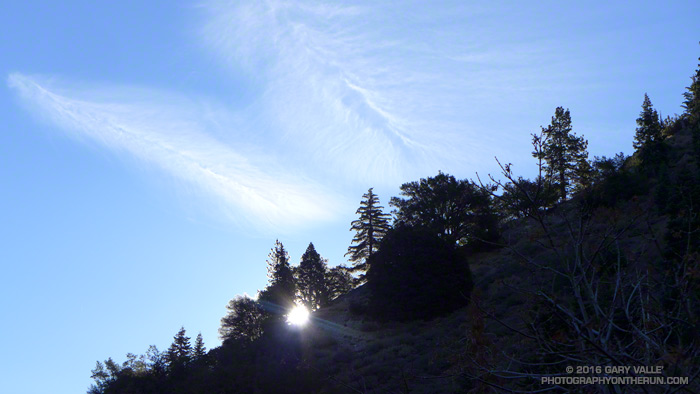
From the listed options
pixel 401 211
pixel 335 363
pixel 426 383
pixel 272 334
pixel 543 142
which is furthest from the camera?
pixel 401 211

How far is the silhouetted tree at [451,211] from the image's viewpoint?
47.3 m

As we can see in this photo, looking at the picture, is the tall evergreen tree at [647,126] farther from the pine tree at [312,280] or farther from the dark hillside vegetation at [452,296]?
the pine tree at [312,280]

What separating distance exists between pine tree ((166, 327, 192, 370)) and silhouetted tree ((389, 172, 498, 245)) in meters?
21.0

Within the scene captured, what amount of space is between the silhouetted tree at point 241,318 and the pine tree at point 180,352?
16.1 feet

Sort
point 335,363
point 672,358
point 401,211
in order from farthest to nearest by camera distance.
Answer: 1. point 401,211
2. point 335,363
3. point 672,358

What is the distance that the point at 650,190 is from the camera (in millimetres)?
36500

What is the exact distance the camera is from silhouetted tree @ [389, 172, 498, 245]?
155 ft

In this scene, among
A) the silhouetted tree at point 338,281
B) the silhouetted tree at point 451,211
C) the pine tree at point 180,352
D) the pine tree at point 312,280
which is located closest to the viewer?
the pine tree at point 180,352

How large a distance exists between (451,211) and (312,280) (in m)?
23.4

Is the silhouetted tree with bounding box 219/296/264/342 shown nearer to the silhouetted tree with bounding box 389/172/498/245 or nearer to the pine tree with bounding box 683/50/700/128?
the silhouetted tree with bounding box 389/172/498/245

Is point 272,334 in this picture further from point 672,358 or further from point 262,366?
point 672,358

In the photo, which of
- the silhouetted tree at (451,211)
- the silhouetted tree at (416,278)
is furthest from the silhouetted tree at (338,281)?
the silhouetted tree at (416,278)

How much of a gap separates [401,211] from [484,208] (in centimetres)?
793

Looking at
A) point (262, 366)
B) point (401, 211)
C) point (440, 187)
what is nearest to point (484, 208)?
point (440, 187)
